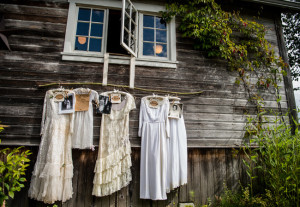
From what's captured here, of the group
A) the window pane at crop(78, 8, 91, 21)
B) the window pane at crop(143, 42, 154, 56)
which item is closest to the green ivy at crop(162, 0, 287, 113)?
the window pane at crop(143, 42, 154, 56)

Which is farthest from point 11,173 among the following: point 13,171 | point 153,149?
point 153,149

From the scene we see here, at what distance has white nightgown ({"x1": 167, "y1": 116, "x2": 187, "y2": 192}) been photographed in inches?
124

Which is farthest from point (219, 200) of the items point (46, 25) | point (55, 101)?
point (46, 25)

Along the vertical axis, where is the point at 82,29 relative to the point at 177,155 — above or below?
above

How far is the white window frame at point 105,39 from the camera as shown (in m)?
3.47

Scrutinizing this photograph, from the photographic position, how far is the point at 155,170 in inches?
120

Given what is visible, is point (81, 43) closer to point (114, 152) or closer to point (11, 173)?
point (114, 152)

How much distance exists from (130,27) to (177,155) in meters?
2.76

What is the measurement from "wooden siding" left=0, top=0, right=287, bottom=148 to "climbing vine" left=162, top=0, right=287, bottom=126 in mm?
215

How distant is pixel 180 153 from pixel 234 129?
4.75ft

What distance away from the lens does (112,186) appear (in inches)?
117

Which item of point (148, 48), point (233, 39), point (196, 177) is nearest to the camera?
point (196, 177)

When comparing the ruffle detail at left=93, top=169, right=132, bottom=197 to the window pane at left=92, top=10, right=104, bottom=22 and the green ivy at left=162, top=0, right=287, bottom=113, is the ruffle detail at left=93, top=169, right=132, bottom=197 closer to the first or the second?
the green ivy at left=162, top=0, right=287, bottom=113

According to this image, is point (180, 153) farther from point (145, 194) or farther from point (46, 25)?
point (46, 25)
